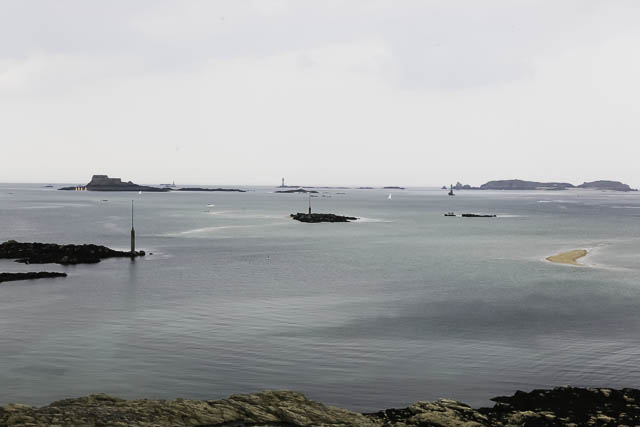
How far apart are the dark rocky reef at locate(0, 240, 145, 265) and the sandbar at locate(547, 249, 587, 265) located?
47954 millimetres

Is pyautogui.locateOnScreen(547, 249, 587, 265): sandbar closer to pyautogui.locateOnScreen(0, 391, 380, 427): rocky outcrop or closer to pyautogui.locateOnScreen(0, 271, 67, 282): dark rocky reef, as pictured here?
pyautogui.locateOnScreen(0, 271, 67, 282): dark rocky reef

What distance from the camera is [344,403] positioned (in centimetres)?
2075

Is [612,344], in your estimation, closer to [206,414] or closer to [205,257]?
[206,414]

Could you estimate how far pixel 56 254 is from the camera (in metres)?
62.8

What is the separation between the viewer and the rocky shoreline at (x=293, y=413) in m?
17.7

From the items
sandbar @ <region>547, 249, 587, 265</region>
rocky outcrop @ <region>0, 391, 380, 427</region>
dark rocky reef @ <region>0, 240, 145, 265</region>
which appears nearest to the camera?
rocky outcrop @ <region>0, 391, 380, 427</region>

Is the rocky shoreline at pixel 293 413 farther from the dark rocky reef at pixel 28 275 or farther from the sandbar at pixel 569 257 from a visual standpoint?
the sandbar at pixel 569 257

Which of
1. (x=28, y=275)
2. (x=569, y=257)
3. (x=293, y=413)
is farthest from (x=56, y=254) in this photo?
(x=569, y=257)

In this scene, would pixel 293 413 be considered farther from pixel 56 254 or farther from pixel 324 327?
pixel 56 254

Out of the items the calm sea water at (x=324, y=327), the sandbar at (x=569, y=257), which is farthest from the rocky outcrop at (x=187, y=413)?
the sandbar at (x=569, y=257)

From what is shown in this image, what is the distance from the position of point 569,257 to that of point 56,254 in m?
59.0

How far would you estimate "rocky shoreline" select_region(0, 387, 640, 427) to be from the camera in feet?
58.0

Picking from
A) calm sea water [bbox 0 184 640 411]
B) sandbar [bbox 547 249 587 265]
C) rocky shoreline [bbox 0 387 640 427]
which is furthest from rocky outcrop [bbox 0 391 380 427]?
sandbar [bbox 547 249 587 265]

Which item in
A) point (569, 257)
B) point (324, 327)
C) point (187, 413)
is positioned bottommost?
point (324, 327)
